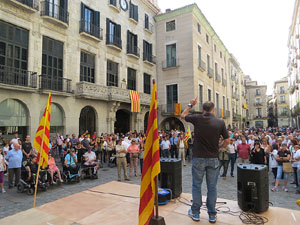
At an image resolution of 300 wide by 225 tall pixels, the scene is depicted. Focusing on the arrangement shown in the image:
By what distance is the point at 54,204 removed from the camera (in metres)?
4.73

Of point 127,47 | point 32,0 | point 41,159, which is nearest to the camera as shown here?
point 41,159

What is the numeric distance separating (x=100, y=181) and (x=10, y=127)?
7.57 metres

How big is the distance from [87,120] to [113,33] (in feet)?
28.5

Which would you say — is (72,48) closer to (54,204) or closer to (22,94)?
(22,94)

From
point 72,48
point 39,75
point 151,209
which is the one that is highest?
point 72,48

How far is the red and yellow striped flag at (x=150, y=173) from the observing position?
3.09 metres

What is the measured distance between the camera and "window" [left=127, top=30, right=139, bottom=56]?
21075 millimetres

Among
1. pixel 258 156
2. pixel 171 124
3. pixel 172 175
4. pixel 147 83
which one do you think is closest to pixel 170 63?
pixel 147 83

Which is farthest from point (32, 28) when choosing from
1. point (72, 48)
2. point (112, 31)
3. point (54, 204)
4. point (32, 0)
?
point (54, 204)

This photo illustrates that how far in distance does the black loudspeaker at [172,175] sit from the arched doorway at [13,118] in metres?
11.0

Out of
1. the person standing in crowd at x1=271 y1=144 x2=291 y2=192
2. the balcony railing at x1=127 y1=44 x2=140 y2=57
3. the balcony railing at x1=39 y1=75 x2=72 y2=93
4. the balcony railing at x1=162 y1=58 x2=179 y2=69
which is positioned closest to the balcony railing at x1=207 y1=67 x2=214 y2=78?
the balcony railing at x1=162 y1=58 x2=179 y2=69

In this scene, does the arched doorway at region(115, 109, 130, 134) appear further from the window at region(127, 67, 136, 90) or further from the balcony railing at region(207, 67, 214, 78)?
the balcony railing at region(207, 67, 214, 78)

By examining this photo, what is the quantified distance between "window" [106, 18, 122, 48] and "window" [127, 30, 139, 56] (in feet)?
4.45

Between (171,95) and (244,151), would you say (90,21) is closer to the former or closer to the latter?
(171,95)
